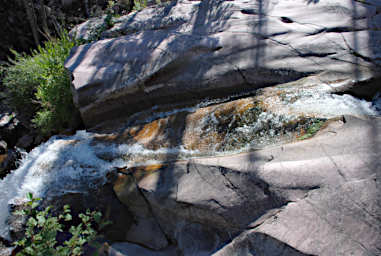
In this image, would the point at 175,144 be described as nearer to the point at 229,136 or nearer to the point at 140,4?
the point at 229,136

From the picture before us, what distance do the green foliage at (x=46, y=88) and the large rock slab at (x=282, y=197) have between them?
2.90 m

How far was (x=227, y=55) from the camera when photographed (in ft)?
13.0

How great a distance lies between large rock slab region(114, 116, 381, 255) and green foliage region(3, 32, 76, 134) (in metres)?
2.90

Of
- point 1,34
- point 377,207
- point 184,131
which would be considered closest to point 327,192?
point 377,207

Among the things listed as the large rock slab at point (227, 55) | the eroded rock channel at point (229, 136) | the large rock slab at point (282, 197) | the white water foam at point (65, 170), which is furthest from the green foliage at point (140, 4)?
the large rock slab at point (282, 197)

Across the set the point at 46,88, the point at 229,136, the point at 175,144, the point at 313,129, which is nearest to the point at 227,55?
the point at 229,136

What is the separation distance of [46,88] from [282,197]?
4731 mm

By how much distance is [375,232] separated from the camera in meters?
1.72

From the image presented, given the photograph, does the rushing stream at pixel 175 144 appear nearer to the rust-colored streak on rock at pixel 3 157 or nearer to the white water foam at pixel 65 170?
the white water foam at pixel 65 170

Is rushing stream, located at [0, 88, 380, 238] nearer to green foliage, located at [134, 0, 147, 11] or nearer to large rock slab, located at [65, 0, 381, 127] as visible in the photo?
large rock slab, located at [65, 0, 381, 127]

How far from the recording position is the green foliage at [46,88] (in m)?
4.90

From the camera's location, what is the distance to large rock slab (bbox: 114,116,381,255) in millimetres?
1817

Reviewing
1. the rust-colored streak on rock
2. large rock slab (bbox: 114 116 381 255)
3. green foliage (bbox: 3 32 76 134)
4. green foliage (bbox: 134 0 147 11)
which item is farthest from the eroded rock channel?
green foliage (bbox: 134 0 147 11)

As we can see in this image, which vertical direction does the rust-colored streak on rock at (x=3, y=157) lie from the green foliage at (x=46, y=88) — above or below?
below
